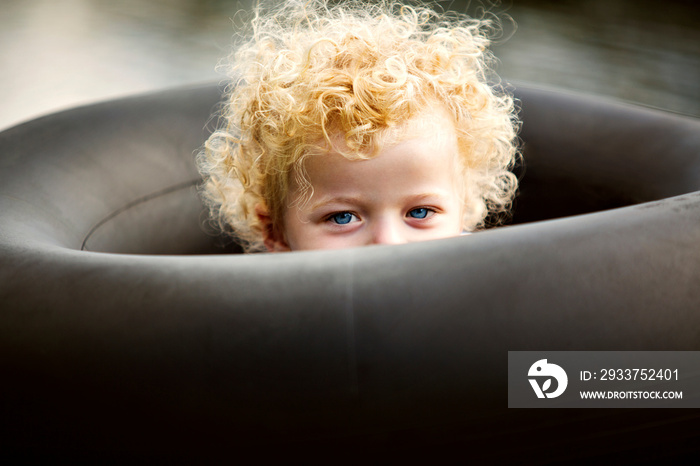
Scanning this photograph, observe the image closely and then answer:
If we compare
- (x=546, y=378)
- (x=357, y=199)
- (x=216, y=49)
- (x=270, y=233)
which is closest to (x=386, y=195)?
(x=357, y=199)

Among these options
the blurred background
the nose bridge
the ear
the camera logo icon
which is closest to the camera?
the camera logo icon

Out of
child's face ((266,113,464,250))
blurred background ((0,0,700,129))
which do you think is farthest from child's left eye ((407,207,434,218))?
blurred background ((0,0,700,129))

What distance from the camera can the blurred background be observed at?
2.85m

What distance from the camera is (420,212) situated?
0.96m

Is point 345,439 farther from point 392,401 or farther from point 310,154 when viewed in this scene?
point 310,154

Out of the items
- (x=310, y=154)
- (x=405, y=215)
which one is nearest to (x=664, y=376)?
(x=405, y=215)

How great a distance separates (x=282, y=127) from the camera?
101 cm

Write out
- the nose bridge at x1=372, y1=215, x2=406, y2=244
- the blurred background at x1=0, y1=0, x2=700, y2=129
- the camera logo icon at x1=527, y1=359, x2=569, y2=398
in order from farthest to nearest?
the blurred background at x1=0, y1=0, x2=700, y2=129, the nose bridge at x1=372, y1=215, x2=406, y2=244, the camera logo icon at x1=527, y1=359, x2=569, y2=398

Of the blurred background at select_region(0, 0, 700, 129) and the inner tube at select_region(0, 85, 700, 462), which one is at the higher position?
the blurred background at select_region(0, 0, 700, 129)

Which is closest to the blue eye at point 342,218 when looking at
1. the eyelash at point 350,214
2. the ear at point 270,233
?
the eyelash at point 350,214

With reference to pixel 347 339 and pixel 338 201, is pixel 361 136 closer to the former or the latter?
pixel 338 201

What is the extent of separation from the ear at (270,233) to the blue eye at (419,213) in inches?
10.4

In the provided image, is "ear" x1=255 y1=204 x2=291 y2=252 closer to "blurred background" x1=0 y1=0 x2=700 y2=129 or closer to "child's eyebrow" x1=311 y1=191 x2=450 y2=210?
"child's eyebrow" x1=311 y1=191 x2=450 y2=210

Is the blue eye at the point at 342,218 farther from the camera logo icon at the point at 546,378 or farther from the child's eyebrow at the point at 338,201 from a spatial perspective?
the camera logo icon at the point at 546,378
